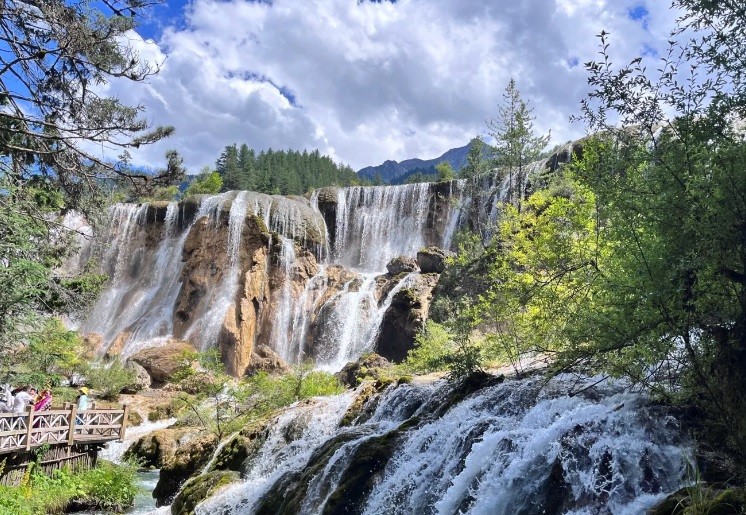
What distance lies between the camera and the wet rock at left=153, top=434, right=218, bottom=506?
15078 mm

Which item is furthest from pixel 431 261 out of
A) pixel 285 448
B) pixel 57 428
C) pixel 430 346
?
pixel 57 428

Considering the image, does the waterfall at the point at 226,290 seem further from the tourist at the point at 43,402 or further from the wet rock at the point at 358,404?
the wet rock at the point at 358,404

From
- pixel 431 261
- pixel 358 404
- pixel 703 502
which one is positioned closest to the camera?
pixel 703 502

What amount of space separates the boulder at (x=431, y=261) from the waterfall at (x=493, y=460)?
2055cm

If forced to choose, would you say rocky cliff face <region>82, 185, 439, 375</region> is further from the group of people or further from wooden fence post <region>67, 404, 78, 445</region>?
the group of people

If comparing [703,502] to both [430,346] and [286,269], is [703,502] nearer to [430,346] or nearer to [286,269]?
[430,346]

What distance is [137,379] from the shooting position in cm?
2919

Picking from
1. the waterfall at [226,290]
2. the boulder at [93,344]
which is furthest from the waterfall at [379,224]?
the boulder at [93,344]

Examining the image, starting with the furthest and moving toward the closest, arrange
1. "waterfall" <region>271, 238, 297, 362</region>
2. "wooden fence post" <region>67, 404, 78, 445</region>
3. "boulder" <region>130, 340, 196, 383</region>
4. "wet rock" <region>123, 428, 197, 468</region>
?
"waterfall" <region>271, 238, 297, 362</region>
"boulder" <region>130, 340, 196, 383</region>
"wet rock" <region>123, 428, 197, 468</region>
"wooden fence post" <region>67, 404, 78, 445</region>

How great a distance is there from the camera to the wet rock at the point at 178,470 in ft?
49.5

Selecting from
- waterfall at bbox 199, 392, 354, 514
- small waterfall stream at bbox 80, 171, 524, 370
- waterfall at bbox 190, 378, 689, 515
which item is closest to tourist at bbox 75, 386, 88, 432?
waterfall at bbox 199, 392, 354, 514

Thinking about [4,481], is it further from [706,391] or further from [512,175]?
[512,175]

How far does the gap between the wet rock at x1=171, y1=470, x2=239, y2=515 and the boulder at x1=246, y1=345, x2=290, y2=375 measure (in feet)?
59.3

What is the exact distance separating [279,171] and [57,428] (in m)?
66.1
